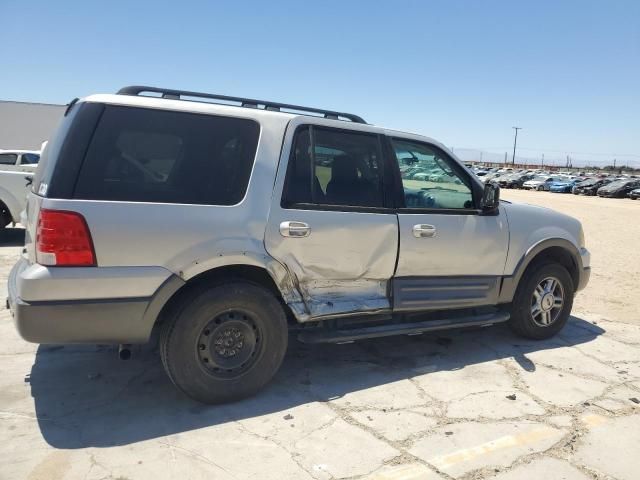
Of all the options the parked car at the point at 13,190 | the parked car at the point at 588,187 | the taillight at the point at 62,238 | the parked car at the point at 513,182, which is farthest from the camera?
the parked car at the point at 513,182

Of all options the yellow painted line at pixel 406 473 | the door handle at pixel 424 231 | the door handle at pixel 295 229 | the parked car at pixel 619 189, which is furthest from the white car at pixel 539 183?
the yellow painted line at pixel 406 473

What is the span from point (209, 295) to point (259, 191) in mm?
765

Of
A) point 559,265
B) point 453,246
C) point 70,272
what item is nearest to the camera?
point 70,272

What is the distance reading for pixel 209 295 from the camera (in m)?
3.12

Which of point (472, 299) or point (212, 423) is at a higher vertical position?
point (472, 299)

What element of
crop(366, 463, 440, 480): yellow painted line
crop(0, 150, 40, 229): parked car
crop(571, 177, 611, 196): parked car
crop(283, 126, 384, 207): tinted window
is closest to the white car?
crop(571, 177, 611, 196): parked car

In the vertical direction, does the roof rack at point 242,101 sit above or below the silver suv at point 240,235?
above

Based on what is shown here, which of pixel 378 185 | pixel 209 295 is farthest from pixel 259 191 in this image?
pixel 378 185

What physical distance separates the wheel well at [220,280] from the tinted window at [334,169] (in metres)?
0.53

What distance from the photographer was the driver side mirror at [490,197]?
4.13 metres

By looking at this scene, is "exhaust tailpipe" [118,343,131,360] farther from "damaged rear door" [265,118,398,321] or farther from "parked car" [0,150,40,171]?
"parked car" [0,150,40,171]

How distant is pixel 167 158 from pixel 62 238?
0.78 m

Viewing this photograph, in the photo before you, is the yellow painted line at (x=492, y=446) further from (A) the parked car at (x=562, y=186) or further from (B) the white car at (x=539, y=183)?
(B) the white car at (x=539, y=183)

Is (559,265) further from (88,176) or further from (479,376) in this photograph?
(88,176)
